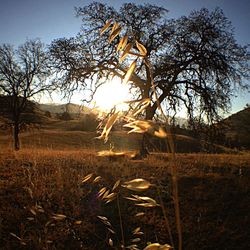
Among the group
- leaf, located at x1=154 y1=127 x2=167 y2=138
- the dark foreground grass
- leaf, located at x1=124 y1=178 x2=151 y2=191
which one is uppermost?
leaf, located at x1=154 y1=127 x2=167 y2=138

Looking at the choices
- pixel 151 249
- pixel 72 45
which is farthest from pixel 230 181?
pixel 72 45

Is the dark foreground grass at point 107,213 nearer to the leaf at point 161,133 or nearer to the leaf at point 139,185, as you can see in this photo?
the leaf at point 139,185

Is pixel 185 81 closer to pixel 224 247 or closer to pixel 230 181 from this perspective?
pixel 230 181

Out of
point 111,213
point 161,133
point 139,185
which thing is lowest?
point 111,213

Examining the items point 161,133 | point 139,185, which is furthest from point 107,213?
point 161,133

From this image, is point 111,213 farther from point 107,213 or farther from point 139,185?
point 139,185

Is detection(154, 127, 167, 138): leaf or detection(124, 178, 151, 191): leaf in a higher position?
detection(154, 127, 167, 138): leaf

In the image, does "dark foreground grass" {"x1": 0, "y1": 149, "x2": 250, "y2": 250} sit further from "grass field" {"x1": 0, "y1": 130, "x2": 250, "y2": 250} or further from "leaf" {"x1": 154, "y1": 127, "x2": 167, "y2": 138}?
"leaf" {"x1": 154, "y1": 127, "x2": 167, "y2": 138}

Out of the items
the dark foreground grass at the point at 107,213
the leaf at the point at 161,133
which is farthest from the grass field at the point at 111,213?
the leaf at the point at 161,133

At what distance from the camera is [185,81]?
14.0 metres

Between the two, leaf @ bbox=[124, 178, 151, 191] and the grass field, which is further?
the grass field

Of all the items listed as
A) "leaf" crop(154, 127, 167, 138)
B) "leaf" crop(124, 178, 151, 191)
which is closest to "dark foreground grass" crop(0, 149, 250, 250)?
"leaf" crop(124, 178, 151, 191)

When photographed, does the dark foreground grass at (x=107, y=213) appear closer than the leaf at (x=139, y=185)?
No

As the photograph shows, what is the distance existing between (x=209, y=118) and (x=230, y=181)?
6702mm
